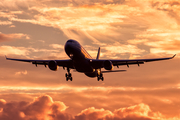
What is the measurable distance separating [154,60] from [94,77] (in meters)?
14.9

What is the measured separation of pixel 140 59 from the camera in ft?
159

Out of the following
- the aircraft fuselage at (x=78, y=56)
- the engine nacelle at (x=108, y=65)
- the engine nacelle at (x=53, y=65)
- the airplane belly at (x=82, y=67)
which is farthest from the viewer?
the engine nacelle at (x=53, y=65)

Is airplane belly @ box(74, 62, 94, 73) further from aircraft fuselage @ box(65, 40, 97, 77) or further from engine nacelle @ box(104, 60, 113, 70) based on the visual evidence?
engine nacelle @ box(104, 60, 113, 70)

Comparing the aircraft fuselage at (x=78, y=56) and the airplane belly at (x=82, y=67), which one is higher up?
the aircraft fuselage at (x=78, y=56)

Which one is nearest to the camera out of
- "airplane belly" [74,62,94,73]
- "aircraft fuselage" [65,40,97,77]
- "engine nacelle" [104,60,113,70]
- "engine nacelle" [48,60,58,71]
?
"aircraft fuselage" [65,40,97,77]

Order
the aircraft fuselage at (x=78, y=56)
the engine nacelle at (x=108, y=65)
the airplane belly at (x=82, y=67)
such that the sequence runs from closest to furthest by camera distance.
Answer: the aircraft fuselage at (x=78, y=56) → the engine nacelle at (x=108, y=65) → the airplane belly at (x=82, y=67)

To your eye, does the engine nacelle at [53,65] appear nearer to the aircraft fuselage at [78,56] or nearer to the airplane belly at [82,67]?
the aircraft fuselage at [78,56]

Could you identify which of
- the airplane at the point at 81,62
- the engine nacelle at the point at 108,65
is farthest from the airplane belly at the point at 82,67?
the engine nacelle at the point at 108,65

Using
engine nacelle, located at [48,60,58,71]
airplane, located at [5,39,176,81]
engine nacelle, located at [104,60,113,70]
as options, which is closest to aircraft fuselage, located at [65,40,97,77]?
airplane, located at [5,39,176,81]

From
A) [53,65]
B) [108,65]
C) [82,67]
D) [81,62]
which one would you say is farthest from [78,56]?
[53,65]

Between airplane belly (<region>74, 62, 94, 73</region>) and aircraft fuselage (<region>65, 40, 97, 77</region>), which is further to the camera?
airplane belly (<region>74, 62, 94, 73</region>)

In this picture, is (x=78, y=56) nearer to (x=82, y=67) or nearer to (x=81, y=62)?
(x=81, y=62)

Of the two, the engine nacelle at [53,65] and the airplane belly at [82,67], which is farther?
the engine nacelle at [53,65]

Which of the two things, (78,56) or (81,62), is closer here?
(78,56)
